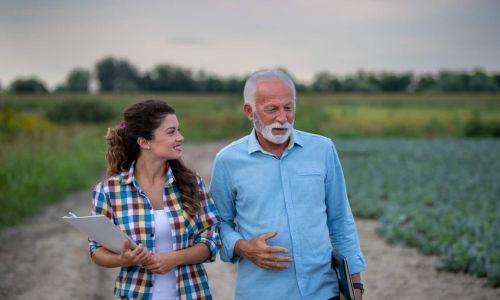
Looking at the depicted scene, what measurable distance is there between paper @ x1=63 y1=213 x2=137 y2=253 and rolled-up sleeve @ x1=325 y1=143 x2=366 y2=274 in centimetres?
109

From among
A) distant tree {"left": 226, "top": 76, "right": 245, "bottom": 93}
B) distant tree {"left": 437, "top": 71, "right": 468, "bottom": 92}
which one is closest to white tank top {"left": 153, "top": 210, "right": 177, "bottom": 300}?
distant tree {"left": 437, "top": 71, "right": 468, "bottom": 92}

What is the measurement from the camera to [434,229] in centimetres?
869

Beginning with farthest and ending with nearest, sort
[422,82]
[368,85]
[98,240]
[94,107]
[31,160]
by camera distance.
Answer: [368,85] < [422,82] < [94,107] < [31,160] < [98,240]

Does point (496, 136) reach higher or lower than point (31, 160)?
lower

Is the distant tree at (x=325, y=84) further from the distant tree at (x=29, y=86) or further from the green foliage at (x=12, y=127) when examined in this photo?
the green foliage at (x=12, y=127)

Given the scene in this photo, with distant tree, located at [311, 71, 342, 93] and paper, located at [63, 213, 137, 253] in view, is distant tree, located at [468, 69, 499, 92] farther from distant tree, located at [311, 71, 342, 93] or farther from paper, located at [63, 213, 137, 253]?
paper, located at [63, 213, 137, 253]

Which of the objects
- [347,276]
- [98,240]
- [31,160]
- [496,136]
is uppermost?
[98,240]

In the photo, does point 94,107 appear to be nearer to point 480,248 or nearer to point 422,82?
point 422,82

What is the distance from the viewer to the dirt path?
6.44 meters

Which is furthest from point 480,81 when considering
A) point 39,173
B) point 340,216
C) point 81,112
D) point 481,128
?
point 340,216

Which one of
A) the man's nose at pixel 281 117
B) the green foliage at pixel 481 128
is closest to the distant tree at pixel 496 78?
the green foliage at pixel 481 128

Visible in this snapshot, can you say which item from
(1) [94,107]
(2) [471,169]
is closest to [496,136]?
(2) [471,169]

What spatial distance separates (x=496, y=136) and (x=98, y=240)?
124 feet

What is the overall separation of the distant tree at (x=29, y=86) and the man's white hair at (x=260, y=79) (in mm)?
65032
